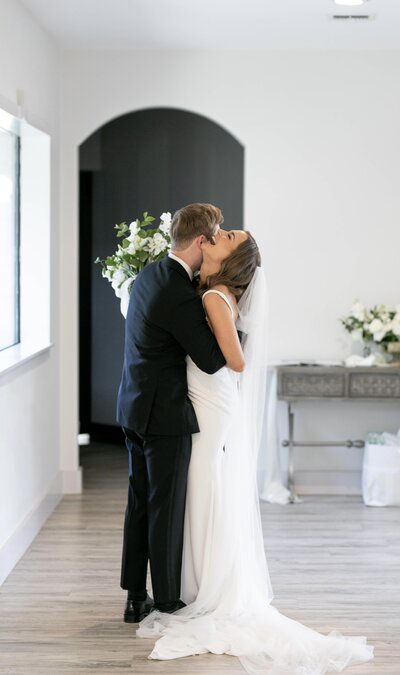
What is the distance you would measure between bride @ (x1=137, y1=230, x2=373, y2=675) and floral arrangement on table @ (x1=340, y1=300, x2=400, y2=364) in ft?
7.04

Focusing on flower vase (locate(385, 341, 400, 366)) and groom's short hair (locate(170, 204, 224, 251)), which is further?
flower vase (locate(385, 341, 400, 366))

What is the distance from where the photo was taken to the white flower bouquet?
6.01 metres

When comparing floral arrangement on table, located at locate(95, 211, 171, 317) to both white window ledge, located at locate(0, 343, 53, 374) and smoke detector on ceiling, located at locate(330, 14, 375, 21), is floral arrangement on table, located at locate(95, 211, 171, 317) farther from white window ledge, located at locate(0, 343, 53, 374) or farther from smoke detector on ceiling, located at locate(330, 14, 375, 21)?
smoke detector on ceiling, located at locate(330, 14, 375, 21)

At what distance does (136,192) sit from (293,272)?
2.06 meters

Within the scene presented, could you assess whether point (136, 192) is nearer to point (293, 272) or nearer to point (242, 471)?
point (293, 272)

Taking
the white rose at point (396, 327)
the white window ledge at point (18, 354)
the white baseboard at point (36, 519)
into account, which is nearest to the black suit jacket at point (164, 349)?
the white window ledge at point (18, 354)

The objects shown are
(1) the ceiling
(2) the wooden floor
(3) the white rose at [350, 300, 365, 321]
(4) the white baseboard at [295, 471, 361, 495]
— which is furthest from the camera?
(4) the white baseboard at [295, 471, 361, 495]

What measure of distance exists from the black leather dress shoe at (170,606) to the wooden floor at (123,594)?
0.47 feet

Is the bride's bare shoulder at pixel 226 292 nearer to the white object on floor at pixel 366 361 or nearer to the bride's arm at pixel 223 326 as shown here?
the bride's arm at pixel 223 326

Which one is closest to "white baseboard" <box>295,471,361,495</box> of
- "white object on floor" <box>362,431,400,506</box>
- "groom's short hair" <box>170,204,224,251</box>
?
"white object on floor" <box>362,431,400,506</box>

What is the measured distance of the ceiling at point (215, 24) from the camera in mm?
5070

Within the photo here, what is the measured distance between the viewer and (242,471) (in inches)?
157

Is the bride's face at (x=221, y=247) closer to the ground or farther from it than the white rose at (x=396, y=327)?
farther from it

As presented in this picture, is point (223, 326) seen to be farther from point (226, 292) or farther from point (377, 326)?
point (377, 326)
